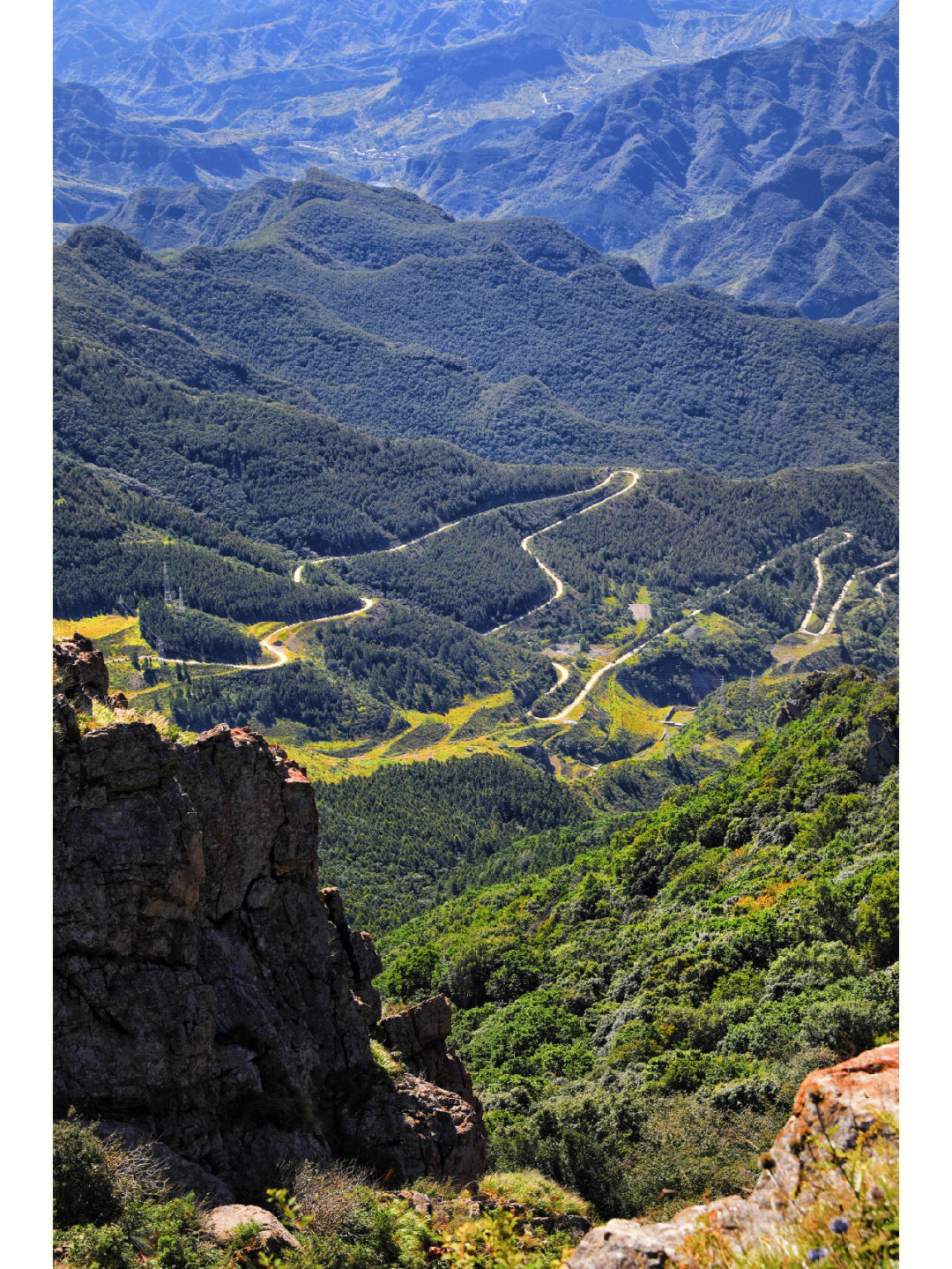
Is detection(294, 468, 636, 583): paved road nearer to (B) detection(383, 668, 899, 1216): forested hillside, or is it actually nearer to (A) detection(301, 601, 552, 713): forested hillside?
(A) detection(301, 601, 552, 713): forested hillside

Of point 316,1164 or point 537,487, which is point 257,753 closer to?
point 316,1164

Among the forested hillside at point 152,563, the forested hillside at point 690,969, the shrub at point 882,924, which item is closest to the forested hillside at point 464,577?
the forested hillside at point 152,563

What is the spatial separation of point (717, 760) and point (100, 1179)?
107 metres

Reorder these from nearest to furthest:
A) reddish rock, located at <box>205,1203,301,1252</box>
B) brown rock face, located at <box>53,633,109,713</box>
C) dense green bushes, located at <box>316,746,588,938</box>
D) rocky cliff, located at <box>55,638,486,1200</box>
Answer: reddish rock, located at <box>205,1203,301,1252</box>
rocky cliff, located at <box>55,638,486,1200</box>
brown rock face, located at <box>53,633,109,713</box>
dense green bushes, located at <box>316,746,588,938</box>

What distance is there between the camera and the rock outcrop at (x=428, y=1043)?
933 inches

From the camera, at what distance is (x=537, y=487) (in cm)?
19712

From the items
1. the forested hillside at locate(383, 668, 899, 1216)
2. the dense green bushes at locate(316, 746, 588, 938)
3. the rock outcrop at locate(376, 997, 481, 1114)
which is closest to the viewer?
the forested hillside at locate(383, 668, 899, 1216)

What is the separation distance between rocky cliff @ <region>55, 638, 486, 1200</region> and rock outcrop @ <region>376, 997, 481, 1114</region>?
4.99 feet

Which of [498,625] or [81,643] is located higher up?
[498,625]

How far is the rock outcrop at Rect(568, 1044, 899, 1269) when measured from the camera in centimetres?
1012

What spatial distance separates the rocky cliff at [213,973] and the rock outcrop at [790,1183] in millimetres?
6990

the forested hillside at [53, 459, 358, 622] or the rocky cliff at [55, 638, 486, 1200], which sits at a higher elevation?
the forested hillside at [53, 459, 358, 622]

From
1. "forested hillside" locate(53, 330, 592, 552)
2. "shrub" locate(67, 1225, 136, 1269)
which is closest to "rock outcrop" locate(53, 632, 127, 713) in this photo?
"shrub" locate(67, 1225, 136, 1269)
